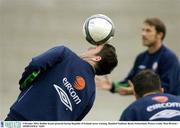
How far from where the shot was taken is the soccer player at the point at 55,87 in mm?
4793

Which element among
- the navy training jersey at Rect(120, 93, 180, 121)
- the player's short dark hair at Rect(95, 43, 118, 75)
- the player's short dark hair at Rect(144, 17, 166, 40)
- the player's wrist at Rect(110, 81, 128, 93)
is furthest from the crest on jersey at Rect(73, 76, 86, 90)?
the player's short dark hair at Rect(144, 17, 166, 40)

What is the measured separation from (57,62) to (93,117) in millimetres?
7288

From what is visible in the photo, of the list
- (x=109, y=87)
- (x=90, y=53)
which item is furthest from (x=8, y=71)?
(x=90, y=53)

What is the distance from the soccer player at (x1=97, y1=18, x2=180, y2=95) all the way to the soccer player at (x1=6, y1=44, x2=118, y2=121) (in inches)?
132

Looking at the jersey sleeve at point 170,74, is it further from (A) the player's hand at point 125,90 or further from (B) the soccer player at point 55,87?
(B) the soccer player at point 55,87

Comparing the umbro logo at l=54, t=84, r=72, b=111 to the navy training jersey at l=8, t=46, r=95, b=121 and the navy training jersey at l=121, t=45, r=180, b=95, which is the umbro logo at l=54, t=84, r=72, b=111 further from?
the navy training jersey at l=121, t=45, r=180, b=95

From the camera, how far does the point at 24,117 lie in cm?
477

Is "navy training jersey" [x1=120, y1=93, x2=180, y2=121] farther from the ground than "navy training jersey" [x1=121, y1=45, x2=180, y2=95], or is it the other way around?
"navy training jersey" [x1=120, y1=93, x2=180, y2=121]

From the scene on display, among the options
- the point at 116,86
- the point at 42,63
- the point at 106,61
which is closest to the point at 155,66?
the point at 116,86

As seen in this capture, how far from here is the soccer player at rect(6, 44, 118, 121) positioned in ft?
15.7

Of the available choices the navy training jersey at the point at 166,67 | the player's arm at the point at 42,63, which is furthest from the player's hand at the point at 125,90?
the player's arm at the point at 42,63

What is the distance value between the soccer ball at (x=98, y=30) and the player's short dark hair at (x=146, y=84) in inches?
50.3

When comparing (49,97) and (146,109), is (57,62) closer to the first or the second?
(49,97)

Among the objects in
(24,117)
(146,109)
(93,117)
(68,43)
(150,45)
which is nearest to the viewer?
(24,117)
